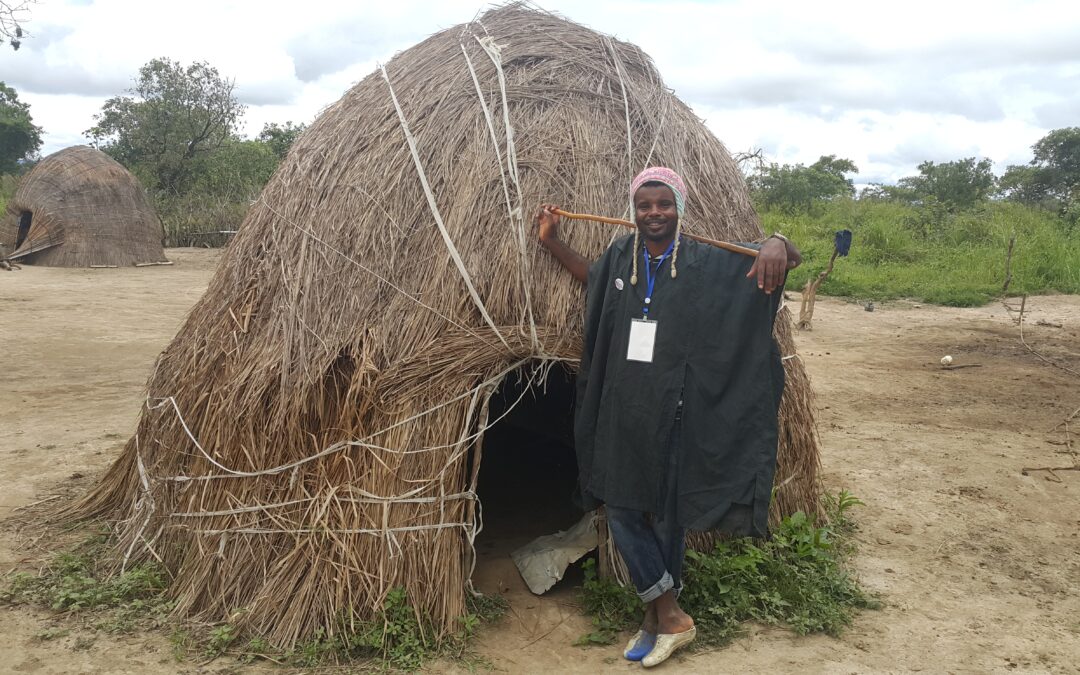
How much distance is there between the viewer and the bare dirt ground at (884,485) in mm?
3234

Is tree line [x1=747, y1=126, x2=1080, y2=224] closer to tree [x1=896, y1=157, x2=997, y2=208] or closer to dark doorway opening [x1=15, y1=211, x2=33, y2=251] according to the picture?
tree [x1=896, y1=157, x2=997, y2=208]

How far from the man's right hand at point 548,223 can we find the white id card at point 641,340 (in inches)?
25.6

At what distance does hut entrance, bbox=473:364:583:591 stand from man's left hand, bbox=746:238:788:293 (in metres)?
1.34

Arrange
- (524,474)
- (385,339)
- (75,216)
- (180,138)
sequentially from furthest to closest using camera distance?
(180,138), (75,216), (524,474), (385,339)

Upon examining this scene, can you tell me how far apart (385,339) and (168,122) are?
19.9m

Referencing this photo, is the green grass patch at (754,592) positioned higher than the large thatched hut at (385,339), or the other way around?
the large thatched hut at (385,339)

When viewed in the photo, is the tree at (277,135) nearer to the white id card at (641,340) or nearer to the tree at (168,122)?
the tree at (168,122)

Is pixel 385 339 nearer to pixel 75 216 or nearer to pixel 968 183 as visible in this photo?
pixel 75 216

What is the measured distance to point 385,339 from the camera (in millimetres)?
3391

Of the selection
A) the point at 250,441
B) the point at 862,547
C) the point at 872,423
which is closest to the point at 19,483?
the point at 250,441

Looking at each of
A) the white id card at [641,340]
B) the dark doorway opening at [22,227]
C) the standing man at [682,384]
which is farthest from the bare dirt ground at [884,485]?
the dark doorway opening at [22,227]

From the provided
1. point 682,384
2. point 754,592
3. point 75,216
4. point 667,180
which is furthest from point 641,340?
point 75,216

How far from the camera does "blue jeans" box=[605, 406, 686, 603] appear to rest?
9.95ft

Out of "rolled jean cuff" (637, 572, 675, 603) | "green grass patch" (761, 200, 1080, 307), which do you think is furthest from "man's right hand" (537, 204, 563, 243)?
"green grass patch" (761, 200, 1080, 307)
